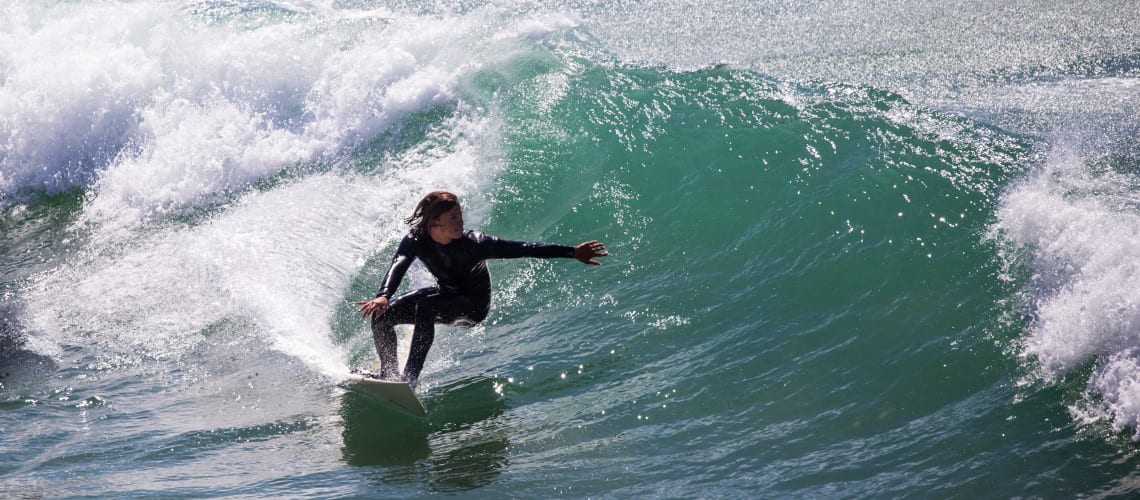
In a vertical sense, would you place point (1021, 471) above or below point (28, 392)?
above

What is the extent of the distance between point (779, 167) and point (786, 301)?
2210mm

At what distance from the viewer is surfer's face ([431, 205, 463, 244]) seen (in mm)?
5711

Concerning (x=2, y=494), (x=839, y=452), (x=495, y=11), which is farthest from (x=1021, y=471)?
(x=495, y=11)

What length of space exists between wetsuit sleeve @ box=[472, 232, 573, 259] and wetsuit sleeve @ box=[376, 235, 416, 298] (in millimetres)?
420

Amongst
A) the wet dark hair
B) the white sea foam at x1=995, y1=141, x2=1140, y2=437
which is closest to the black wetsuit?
the wet dark hair

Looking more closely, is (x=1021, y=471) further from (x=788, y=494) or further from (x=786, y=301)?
(x=786, y=301)

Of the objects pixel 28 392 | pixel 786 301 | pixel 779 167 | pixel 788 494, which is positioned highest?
pixel 779 167

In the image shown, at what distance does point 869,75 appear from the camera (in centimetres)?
1038

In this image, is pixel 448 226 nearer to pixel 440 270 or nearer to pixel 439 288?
pixel 440 270

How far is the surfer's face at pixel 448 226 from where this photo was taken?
5.71m

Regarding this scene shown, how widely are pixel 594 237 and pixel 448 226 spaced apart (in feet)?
10.4

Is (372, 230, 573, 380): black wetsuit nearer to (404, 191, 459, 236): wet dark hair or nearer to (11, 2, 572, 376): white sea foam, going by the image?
(404, 191, 459, 236): wet dark hair

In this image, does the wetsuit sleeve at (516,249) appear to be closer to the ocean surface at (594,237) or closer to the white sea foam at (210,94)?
the ocean surface at (594,237)

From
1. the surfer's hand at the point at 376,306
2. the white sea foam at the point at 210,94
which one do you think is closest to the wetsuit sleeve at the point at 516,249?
the surfer's hand at the point at 376,306
